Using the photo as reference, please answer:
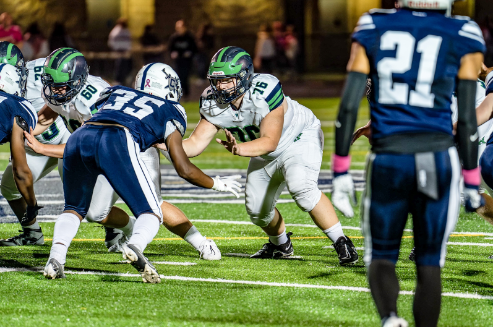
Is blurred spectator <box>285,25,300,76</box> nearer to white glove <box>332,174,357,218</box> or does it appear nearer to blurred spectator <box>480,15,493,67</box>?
blurred spectator <box>480,15,493,67</box>

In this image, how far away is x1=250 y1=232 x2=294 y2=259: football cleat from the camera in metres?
5.55

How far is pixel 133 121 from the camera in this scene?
4645mm

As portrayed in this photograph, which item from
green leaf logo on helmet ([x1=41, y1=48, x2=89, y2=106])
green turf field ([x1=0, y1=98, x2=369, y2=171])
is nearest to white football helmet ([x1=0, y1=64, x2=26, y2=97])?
green leaf logo on helmet ([x1=41, y1=48, x2=89, y2=106])

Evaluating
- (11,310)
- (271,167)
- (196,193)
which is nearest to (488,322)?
(271,167)

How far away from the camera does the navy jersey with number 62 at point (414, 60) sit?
3.07 meters

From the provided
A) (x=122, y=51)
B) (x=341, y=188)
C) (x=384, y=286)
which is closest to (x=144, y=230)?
(x=341, y=188)

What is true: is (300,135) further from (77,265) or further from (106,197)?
(77,265)

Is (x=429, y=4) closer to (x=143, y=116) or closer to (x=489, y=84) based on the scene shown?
(x=489, y=84)

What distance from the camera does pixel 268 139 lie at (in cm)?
501

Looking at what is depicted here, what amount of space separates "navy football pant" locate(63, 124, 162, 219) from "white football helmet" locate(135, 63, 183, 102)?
54 centimetres

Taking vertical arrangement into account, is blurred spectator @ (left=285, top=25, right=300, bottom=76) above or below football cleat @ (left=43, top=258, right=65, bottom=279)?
below

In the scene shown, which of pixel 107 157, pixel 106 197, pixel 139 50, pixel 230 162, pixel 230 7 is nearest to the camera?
pixel 107 157

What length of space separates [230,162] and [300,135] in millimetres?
5501

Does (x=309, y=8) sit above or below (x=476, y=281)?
below
